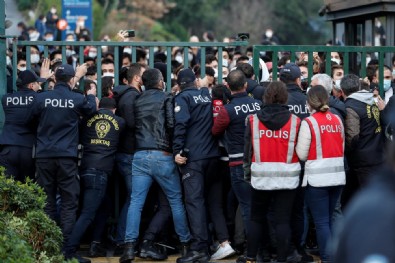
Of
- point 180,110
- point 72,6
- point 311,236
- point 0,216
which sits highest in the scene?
point 72,6

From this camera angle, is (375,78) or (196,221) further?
(375,78)

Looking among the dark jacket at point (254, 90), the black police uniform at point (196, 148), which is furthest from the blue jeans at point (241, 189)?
the dark jacket at point (254, 90)

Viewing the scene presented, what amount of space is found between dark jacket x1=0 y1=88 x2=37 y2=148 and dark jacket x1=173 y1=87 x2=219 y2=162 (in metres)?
1.53

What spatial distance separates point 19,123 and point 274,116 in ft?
9.04

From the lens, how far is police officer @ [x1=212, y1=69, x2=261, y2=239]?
9.80m

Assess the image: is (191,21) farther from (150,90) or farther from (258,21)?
(150,90)

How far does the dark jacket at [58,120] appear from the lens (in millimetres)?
9750

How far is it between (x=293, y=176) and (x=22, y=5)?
28.5 metres

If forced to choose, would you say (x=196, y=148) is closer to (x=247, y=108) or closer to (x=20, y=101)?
(x=247, y=108)

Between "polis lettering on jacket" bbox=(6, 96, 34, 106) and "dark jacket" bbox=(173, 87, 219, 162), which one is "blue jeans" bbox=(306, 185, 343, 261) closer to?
"dark jacket" bbox=(173, 87, 219, 162)

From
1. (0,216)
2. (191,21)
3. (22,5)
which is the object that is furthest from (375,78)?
(191,21)

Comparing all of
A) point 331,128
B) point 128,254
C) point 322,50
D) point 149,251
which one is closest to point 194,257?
point 149,251

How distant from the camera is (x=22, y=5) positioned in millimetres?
36188

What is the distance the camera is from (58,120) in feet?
32.0
